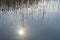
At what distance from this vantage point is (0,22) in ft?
23.9

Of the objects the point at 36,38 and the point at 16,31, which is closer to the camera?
the point at 36,38

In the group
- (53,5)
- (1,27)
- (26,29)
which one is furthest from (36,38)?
(53,5)

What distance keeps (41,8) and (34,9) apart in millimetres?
432

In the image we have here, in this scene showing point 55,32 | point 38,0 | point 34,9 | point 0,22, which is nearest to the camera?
point 55,32

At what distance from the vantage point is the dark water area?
242 inches

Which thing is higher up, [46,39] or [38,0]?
[38,0]

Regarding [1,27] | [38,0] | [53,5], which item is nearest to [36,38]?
[1,27]

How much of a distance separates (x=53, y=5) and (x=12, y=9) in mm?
2569

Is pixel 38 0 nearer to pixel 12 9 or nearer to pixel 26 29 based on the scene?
pixel 12 9

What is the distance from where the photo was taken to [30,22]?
24.1 ft

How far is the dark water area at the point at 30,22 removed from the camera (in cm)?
614

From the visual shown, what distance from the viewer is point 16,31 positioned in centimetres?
653

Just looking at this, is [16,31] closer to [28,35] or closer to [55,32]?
[28,35]

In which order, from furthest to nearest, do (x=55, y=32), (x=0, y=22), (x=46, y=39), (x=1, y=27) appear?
1. (x=0, y=22)
2. (x=1, y=27)
3. (x=55, y=32)
4. (x=46, y=39)
